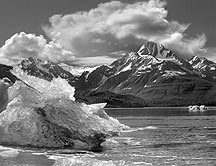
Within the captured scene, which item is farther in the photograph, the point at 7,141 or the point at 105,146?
the point at 105,146

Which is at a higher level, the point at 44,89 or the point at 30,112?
the point at 44,89

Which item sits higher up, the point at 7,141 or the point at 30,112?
the point at 30,112

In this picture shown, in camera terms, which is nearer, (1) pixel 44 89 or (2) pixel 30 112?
(2) pixel 30 112

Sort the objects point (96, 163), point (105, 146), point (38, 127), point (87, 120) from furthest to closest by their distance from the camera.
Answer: point (105, 146), point (87, 120), point (38, 127), point (96, 163)

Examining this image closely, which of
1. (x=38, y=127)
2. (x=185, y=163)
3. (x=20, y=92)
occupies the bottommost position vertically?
(x=185, y=163)

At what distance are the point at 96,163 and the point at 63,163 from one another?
237 centimetres

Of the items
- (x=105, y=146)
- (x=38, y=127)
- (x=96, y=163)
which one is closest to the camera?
(x=96, y=163)

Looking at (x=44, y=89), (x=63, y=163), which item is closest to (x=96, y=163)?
(x=63, y=163)

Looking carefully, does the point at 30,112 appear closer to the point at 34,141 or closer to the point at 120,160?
the point at 34,141

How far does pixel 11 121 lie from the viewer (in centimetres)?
3459

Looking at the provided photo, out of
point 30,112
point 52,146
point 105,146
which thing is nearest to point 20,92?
point 30,112

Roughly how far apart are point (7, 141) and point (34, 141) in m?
2.69

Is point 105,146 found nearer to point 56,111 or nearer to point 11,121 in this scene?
point 56,111

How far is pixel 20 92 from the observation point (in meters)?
37.8
